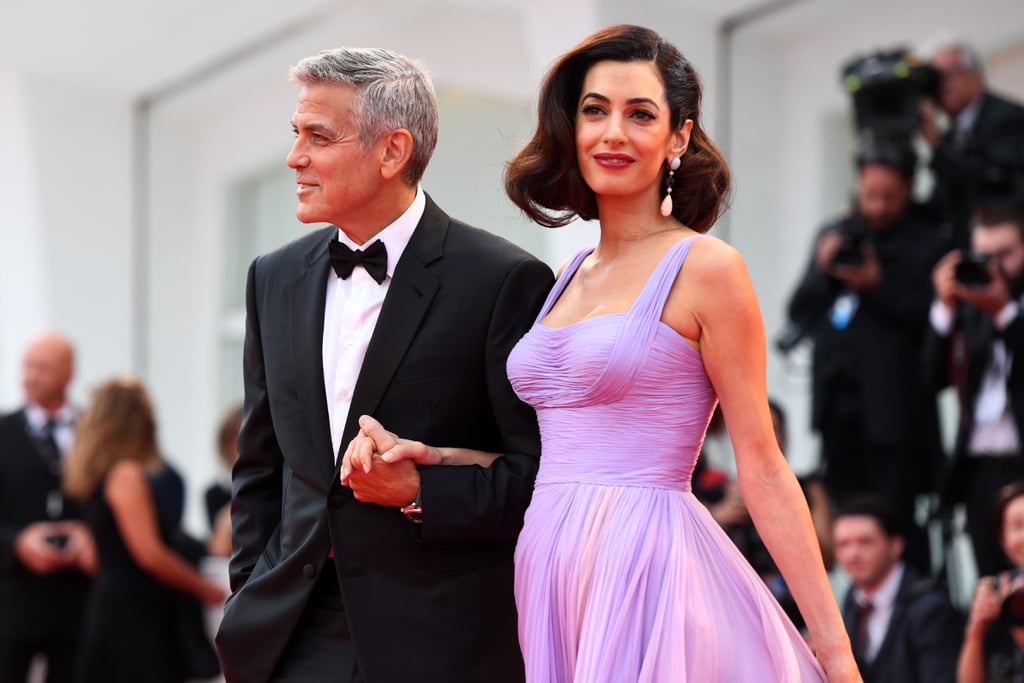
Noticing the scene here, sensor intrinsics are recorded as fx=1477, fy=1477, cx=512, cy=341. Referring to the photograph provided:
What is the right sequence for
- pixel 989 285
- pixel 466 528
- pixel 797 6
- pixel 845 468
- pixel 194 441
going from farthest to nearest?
pixel 194 441 → pixel 797 6 → pixel 845 468 → pixel 989 285 → pixel 466 528

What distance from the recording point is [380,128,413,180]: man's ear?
272 cm

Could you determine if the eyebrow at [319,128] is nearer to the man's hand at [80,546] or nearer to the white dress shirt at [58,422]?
the man's hand at [80,546]

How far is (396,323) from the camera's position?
8.79ft

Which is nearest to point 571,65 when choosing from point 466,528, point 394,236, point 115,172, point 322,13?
point 394,236

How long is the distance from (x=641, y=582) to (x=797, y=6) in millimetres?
4870

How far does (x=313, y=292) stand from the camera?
281 cm

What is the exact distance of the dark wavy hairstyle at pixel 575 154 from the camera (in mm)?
2639

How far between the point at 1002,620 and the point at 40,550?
12.5ft

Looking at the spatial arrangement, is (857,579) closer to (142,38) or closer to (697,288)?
(697,288)

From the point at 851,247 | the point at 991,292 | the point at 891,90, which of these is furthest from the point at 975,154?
the point at 991,292

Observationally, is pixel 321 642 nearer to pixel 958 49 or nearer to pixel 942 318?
pixel 942 318

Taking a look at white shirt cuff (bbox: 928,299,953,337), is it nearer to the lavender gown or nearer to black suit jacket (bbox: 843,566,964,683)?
black suit jacket (bbox: 843,566,964,683)

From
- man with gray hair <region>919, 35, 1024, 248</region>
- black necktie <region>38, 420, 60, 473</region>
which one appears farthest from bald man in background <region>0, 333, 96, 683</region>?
man with gray hair <region>919, 35, 1024, 248</region>

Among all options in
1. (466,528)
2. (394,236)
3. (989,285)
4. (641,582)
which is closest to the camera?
(641,582)
